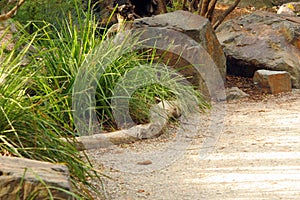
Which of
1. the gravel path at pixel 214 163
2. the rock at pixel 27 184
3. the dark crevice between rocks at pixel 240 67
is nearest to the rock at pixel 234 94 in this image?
the dark crevice between rocks at pixel 240 67

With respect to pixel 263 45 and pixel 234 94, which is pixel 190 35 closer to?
pixel 234 94

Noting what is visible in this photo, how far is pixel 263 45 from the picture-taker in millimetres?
7875

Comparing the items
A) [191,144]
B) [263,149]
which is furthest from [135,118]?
[263,149]

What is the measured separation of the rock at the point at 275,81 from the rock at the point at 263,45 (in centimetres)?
32

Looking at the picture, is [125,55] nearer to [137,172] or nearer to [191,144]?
[191,144]

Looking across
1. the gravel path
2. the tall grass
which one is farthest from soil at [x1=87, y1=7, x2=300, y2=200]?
the tall grass

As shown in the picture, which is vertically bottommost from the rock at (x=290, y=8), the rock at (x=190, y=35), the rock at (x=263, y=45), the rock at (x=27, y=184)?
the rock at (x=290, y=8)

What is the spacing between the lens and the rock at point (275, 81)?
7.25 m

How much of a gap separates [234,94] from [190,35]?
861mm

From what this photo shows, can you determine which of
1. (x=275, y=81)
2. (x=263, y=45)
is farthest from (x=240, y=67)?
(x=275, y=81)

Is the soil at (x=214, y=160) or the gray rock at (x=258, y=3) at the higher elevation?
the soil at (x=214, y=160)

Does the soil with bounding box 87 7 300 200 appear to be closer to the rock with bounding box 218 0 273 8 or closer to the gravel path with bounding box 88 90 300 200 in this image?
the gravel path with bounding box 88 90 300 200

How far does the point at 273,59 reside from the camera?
769cm

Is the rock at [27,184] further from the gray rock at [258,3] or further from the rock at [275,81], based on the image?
the gray rock at [258,3]
